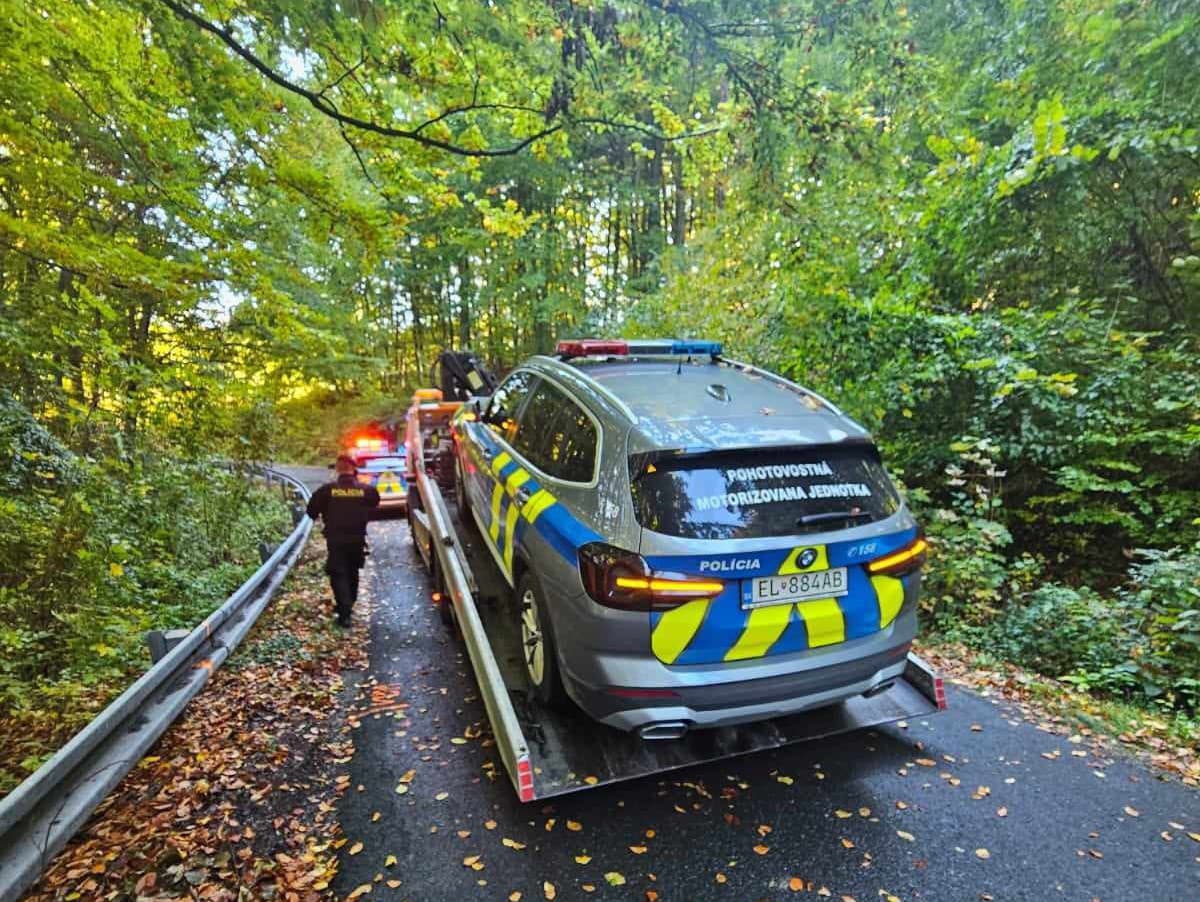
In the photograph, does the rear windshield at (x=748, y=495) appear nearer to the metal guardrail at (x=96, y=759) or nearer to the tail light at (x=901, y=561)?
the tail light at (x=901, y=561)

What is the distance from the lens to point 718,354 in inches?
169

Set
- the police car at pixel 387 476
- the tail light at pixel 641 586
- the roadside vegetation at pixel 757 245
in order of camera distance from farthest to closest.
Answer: the police car at pixel 387 476 < the roadside vegetation at pixel 757 245 < the tail light at pixel 641 586

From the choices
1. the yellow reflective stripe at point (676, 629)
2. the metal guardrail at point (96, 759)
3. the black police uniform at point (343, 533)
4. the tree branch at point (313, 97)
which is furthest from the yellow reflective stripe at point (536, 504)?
the black police uniform at point (343, 533)

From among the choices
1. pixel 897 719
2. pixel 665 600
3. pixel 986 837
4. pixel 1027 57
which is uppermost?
pixel 1027 57

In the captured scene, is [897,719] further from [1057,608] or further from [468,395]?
[468,395]

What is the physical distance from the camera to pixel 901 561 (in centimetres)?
284

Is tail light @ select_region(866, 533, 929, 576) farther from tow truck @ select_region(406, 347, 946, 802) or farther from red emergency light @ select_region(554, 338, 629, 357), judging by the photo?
red emergency light @ select_region(554, 338, 629, 357)

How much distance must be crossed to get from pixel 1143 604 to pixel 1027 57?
5977 millimetres

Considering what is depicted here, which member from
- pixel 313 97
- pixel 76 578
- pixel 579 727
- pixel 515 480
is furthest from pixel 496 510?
pixel 76 578

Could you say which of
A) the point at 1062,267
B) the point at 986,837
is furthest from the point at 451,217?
the point at 986,837

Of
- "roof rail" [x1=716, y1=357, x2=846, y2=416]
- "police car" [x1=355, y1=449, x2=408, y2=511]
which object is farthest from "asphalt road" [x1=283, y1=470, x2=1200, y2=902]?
"police car" [x1=355, y1=449, x2=408, y2=511]

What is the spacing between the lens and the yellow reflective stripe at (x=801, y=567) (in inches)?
102

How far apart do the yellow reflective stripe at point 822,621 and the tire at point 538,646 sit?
114 cm

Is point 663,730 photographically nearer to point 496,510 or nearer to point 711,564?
point 711,564
